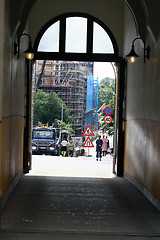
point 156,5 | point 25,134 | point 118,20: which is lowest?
point 25,134

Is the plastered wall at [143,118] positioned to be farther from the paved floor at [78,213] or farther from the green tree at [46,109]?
the green tree at [46,109]

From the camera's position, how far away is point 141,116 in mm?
9648

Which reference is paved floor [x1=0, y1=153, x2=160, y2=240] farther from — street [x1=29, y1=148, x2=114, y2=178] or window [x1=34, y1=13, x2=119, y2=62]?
window [x1=34, y1=13, x2=119, y2=62]

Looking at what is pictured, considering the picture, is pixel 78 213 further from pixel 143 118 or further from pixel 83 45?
pixel 83 45

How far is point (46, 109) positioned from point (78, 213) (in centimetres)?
6689

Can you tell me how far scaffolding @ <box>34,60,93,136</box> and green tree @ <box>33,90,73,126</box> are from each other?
7175 millimetres

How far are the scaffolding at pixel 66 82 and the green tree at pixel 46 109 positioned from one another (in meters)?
7.18

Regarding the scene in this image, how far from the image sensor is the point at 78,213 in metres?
7.01

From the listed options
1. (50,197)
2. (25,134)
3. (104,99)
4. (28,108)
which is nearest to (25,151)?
(25,134)

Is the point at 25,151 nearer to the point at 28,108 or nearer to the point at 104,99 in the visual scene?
the point at 28,108

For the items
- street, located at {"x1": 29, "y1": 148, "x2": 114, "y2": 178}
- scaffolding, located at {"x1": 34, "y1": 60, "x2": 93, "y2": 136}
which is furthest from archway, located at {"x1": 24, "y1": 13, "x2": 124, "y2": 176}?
scaffolding, located at {"x1": 34, "y1": 60, "x2": 93, "y2": 136}

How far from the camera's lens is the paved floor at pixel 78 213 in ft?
18.9

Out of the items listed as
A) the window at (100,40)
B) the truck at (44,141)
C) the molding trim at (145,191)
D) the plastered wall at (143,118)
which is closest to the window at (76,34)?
the window at (100,40)

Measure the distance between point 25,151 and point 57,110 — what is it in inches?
2423
